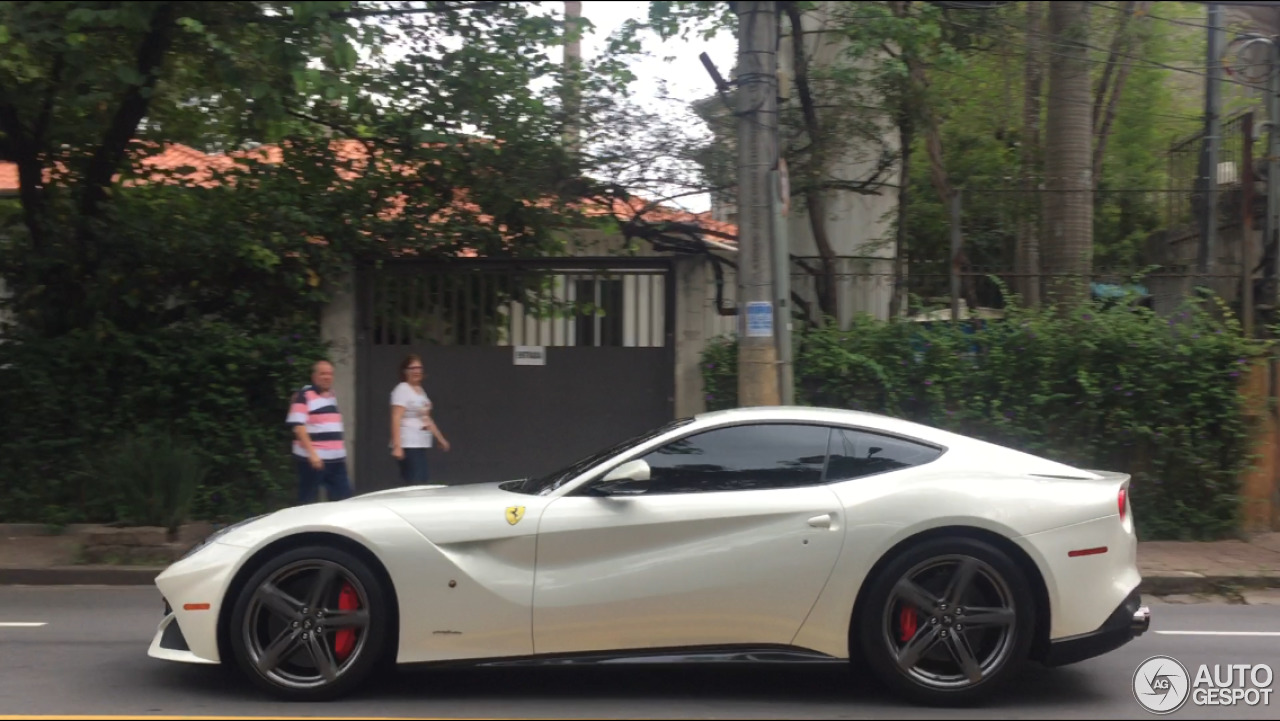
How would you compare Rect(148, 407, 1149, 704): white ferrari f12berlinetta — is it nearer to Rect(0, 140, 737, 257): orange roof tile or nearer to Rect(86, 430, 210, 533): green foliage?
Rect(86, 430, 210, 533): green foliage

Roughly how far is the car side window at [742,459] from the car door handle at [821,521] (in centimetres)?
23

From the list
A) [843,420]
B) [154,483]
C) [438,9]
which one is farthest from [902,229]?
[154,483]

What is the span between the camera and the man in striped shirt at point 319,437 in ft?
30.3

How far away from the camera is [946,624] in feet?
17.1

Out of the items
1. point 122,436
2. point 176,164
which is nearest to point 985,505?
point 122,436

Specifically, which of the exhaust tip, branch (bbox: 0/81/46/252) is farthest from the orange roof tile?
the exhaust tip

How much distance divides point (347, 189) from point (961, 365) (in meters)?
6.29

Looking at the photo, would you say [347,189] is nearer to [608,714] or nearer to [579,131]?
[579,131]

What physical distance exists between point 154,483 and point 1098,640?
7899 mm

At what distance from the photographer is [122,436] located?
1088cm

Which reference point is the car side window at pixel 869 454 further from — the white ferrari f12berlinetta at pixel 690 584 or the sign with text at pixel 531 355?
the sign with text at pixel 531 355

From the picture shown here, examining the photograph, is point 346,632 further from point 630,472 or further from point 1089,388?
point 1089,388

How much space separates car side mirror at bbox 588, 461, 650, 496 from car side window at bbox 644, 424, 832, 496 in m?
0.06

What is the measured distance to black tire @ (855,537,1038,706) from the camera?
520cm
